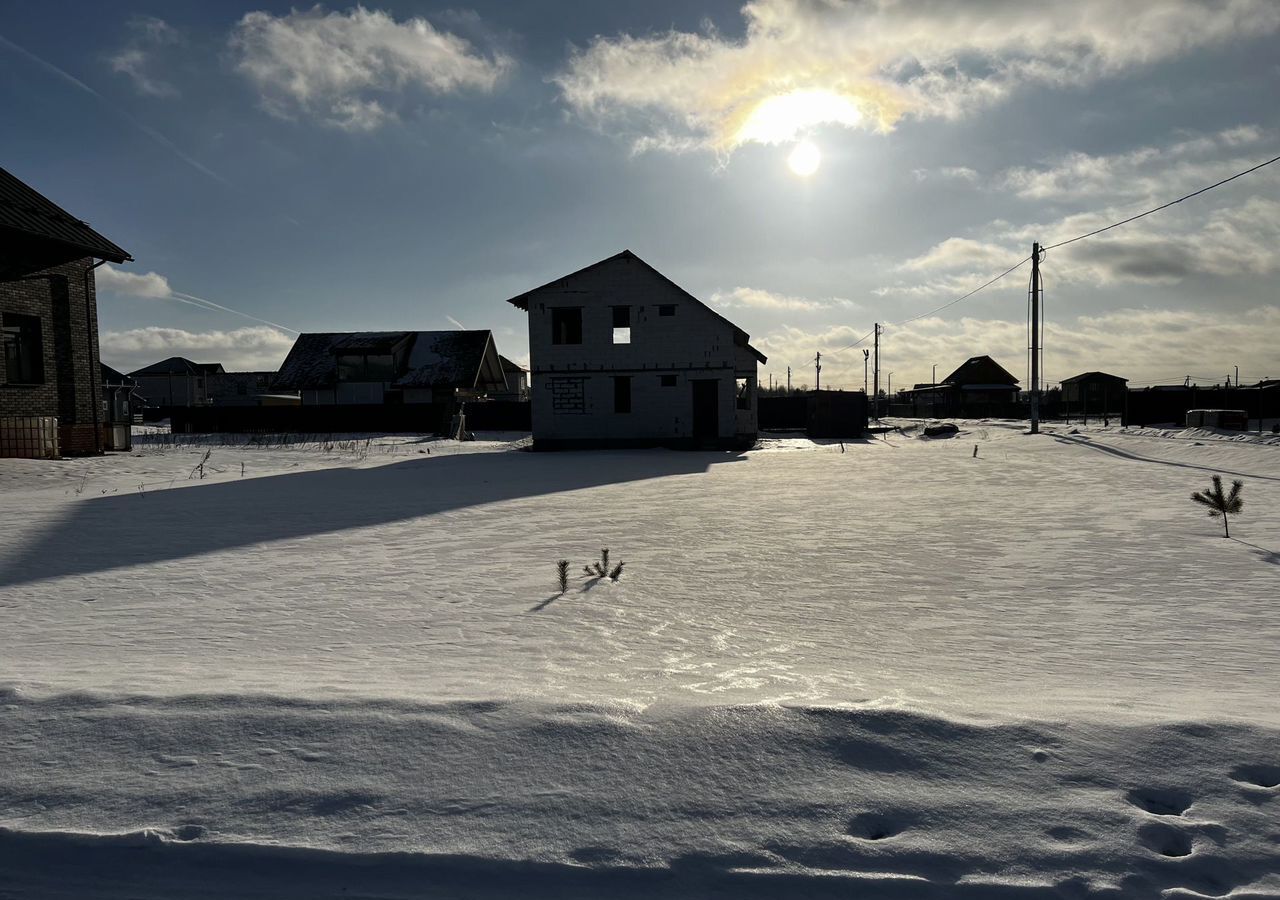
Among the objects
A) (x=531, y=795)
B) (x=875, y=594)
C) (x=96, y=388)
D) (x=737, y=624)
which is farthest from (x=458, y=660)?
(x=96, y=388)

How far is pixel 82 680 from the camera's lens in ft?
11.3

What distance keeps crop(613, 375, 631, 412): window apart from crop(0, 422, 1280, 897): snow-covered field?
1651 cm

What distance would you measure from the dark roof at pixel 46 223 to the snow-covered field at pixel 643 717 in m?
10.4

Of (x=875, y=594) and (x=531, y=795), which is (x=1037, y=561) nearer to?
(x=875, y=594)

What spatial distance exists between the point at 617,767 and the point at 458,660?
1.65 metres

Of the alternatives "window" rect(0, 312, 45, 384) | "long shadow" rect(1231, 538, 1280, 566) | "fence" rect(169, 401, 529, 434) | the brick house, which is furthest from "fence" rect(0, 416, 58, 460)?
"long shadow" rect(1231, 538, 1280, 566)

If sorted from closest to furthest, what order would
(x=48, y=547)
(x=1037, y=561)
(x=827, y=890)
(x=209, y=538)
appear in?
(x=827, y=890), (x=1037, y=561), (x=48, y=547), (x=209, y=538)

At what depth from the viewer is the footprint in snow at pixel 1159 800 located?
2352 millimetres

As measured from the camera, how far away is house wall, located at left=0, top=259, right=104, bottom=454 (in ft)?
51.8

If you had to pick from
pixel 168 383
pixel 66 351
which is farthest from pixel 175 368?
pixel 66 351

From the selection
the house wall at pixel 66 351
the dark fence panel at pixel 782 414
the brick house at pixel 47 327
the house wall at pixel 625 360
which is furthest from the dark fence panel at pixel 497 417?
the house wall at pixel 66 351

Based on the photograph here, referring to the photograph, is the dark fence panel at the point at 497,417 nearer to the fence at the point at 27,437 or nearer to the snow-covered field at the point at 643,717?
the fence at the point at 27,437

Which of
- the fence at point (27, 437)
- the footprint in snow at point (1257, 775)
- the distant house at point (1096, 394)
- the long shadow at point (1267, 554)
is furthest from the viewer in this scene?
the distant house at point (1096, 394)

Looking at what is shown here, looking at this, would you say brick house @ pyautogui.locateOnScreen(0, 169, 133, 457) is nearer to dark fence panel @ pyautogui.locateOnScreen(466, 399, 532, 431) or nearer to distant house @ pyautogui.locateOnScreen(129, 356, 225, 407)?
dark fence panel @ pyautogui.locateOnScreen(466, 399, 532, 431)
